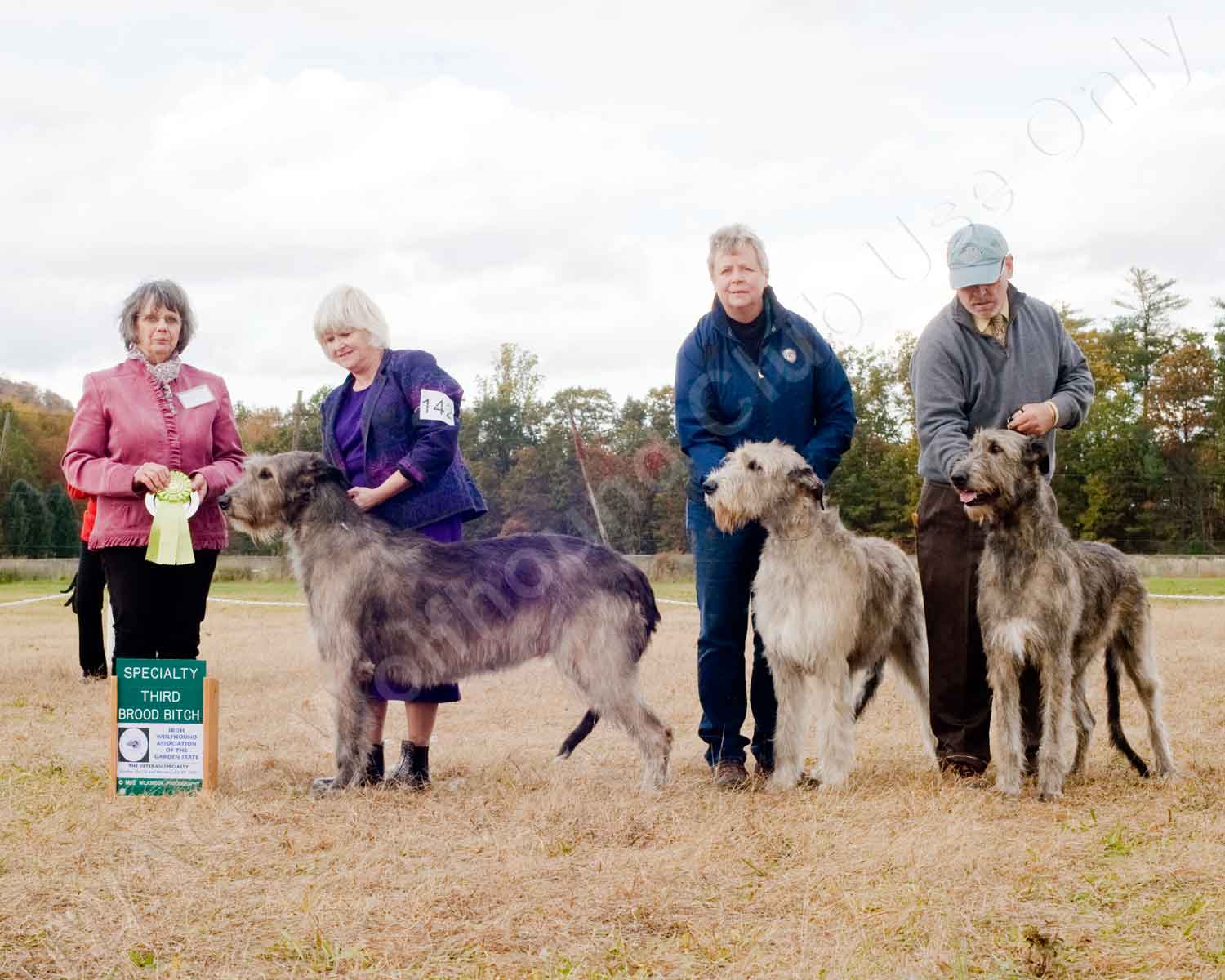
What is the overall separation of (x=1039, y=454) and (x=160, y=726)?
4.13 m

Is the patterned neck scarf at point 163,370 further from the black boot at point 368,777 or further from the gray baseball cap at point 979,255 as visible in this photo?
the gray baseball cap at point 979,255

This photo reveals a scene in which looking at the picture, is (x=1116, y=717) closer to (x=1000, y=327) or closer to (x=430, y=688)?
(x=1000, y=327)

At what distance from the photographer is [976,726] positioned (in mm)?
5633

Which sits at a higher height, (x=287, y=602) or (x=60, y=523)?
(x=60, y=523)

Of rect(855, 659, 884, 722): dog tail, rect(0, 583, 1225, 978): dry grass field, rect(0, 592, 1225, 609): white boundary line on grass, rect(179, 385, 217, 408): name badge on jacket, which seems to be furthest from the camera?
rect(0, 592, 1225, 609): white boundary line on grass

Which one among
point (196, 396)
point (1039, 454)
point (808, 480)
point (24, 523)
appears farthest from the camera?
point (24, 523)

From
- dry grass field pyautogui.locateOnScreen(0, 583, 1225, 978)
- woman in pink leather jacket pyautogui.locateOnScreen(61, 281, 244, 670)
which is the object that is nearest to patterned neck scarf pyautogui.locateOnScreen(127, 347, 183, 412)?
woman in pink leather jacket pyautogui.locateOnScreen(61, 281, 244, 670)

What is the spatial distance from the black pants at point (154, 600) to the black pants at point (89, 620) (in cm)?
464

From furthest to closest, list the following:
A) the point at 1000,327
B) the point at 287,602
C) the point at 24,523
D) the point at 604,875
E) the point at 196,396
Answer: the point at 24,523 → the point at 287,602 → the point at 196,396 → the point at 1000,327 → the point at 604,875

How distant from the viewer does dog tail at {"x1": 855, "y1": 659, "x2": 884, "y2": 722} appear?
6.01 meters

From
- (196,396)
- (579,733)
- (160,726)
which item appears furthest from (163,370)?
(579,733)

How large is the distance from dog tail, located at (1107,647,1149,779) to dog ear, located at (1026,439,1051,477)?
1.18 meters

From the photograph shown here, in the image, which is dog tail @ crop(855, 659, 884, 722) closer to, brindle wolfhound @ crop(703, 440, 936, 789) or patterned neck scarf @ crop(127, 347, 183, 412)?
brindle wolfhound @ crop(703, 440, 936, 789)

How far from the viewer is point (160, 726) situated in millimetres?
5430
